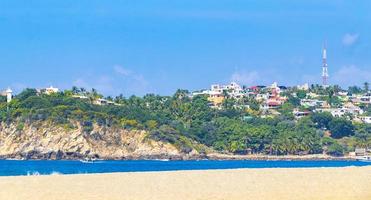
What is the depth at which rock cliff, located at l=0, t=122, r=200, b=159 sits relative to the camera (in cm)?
13738

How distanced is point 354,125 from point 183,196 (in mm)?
142703

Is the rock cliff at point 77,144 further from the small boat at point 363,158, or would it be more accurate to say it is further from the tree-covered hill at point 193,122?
the small boat at point 363,158

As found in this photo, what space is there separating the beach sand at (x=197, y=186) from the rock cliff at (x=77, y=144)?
106034 mm

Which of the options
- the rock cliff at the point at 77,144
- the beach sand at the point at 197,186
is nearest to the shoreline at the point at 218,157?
the rock cliff at the point at 77,144

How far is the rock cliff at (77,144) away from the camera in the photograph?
451 ft

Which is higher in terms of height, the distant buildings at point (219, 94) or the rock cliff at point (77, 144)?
the distant buildings at point (219, 94)

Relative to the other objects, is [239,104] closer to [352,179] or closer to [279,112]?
[279,112]

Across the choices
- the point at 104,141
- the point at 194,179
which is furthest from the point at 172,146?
the point at 194,179

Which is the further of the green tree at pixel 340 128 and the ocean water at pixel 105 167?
the green tree at pixel 340 128

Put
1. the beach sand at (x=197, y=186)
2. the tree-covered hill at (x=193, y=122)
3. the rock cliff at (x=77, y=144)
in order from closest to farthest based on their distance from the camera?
the beach sand at (x=197, y=186)
the rock cliff at (x=77, y=144)
the tree-covered hill at (x=193, y=122)

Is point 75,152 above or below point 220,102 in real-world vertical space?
below

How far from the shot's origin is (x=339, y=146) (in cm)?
15300

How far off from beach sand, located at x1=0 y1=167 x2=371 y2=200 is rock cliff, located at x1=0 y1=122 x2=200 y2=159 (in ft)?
348

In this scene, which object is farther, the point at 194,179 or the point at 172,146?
the point at 172,146
